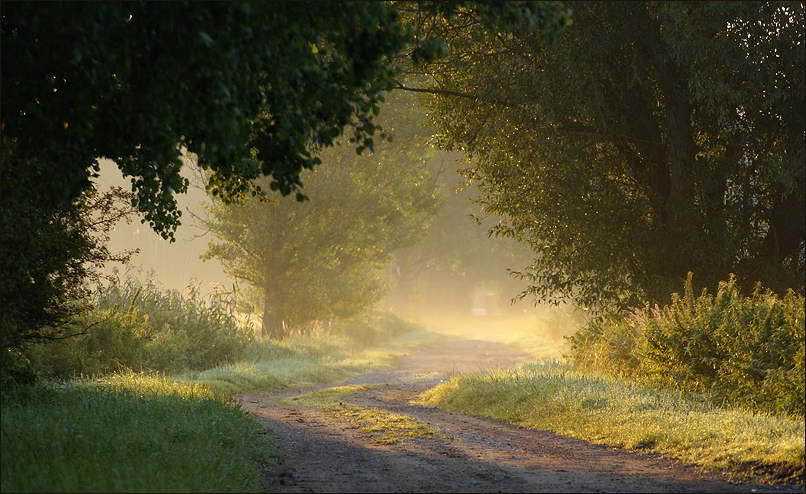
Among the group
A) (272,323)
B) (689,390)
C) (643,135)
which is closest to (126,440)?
(689,390)

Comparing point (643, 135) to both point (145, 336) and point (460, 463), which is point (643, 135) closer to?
point (460, 463)

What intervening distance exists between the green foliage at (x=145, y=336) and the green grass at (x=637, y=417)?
7.30m

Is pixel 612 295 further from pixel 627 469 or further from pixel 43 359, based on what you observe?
pixel 43 359

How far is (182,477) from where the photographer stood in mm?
7824

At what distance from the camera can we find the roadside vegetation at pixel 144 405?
7801mm

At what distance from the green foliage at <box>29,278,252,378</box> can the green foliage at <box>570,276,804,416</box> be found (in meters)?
10.6

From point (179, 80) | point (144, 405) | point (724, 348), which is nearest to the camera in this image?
point (179, 80)

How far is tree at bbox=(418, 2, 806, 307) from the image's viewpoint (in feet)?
51.0

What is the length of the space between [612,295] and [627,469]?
31.2ft

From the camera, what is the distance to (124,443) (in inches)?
351

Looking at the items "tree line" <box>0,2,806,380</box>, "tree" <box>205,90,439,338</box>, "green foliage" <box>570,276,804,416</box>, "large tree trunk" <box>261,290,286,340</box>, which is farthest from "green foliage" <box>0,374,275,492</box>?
"large tree trunk" <box>261,290,286,340</box>

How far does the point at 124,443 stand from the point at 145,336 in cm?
1277

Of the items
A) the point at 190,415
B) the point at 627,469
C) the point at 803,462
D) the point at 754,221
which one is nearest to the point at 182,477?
the point at 190,415

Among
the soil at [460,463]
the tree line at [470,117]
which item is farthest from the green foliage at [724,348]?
the soil at [460,463]
